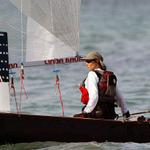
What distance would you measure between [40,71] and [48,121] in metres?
10.6

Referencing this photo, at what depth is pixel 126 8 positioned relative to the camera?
1518 inches

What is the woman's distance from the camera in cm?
1089

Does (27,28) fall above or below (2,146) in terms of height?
above

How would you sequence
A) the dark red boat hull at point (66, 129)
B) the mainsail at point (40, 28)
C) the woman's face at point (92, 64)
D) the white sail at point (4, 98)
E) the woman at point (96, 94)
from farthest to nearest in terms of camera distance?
the mainsail at point (40, 28) → the woman's face at point (92, 64) → the woman at point (96, 94) → the white sail at point (4, 98) → the dark red boat hull at point (66, 129)

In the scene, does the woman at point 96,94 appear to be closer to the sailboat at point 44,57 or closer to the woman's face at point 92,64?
the woman's face at point 92,64

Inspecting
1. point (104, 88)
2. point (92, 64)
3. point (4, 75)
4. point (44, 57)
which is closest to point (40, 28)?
point (44, 57)

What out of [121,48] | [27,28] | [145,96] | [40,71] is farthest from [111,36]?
[27,28]

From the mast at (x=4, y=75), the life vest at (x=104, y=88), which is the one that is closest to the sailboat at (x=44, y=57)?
the mast at (x=4, y=75)

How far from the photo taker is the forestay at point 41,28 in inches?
446

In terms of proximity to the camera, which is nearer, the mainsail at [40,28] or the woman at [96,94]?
the woman at [96,94]

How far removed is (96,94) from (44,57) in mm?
844

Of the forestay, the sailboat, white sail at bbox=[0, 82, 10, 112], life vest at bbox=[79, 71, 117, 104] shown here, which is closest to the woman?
life vest at bbox=[79, 71, 117, 104]

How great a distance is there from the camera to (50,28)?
11.5 meters

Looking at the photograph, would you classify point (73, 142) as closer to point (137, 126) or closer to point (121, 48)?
point (137, 126)
